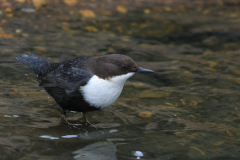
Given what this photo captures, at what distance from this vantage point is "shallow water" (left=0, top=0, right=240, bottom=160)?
3773 millimetres

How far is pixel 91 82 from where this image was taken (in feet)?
13.1

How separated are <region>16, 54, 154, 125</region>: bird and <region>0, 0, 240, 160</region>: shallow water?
33 centimetres

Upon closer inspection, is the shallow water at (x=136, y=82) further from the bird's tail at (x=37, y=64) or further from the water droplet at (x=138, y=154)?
the bird's tail at (x=37, y=64)

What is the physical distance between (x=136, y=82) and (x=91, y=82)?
171 cm

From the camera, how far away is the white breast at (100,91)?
13.0 feet

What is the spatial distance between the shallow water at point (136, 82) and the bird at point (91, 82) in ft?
1.08

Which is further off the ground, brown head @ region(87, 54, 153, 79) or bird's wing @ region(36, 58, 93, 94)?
brown head @ region(87, 54, 153, 79)

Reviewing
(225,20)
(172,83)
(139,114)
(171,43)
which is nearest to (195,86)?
(172,83)

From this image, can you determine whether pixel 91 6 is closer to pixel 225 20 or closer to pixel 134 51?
pixel 134 51

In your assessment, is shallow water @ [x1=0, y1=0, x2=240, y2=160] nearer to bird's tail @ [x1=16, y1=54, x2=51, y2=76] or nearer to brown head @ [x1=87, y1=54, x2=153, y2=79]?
bird's tail @ [x1=16, y1=54, x2=51, y2=76]

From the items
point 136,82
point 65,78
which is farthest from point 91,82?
point 136,82

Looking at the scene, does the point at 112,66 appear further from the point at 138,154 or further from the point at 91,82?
the point at 138,154

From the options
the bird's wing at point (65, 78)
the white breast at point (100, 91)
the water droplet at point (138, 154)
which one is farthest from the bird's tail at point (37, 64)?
the water droplet at point (138, 154)

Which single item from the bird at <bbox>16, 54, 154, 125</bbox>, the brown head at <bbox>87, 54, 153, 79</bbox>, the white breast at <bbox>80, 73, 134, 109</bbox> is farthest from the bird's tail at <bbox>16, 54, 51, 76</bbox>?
the white breast at <bbox>80, 73, 134, 109</bbox>
